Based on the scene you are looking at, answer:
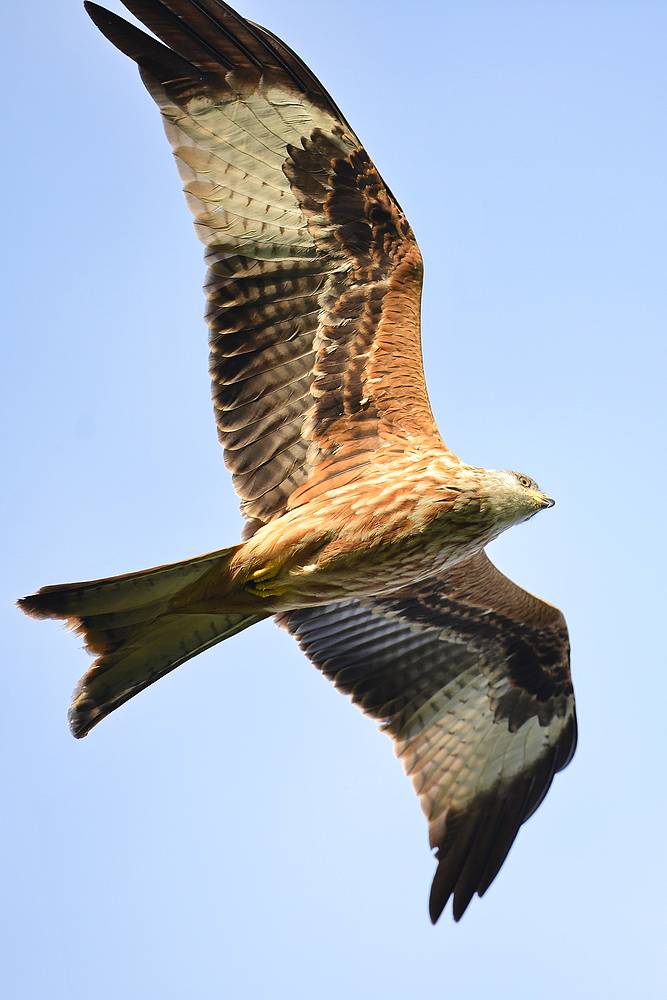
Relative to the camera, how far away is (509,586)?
7766 mm

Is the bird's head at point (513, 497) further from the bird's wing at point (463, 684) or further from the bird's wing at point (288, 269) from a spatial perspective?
the bird's wing at point (463, 684)

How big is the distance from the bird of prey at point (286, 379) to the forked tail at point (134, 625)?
1cm

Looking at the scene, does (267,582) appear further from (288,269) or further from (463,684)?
(463,684)

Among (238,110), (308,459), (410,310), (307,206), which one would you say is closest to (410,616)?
(308,459)

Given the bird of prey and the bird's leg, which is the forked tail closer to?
the bird of prey

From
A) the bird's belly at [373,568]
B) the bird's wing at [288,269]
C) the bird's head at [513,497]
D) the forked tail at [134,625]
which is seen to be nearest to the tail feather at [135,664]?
the forked tail at [134,625]

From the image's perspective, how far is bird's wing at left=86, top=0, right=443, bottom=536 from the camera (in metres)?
6.24

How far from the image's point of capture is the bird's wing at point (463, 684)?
786cm

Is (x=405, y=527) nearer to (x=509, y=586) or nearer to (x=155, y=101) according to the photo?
(x=509, y=586)

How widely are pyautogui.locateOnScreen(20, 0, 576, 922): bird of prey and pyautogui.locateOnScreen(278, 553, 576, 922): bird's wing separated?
1.42 metres

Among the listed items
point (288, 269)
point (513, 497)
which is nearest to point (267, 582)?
point (513, 497)

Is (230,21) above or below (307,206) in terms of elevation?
above

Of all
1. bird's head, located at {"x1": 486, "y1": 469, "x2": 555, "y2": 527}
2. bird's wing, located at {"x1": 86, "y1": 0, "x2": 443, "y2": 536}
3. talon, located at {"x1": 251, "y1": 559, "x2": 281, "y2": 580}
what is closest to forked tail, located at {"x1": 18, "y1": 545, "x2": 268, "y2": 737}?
talon, located at {"x1": 251, "y1": 559, "x2": 281, "y2": 580}

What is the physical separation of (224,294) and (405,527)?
1.91m
